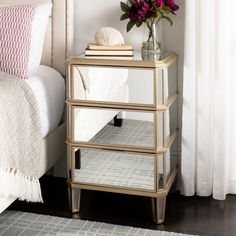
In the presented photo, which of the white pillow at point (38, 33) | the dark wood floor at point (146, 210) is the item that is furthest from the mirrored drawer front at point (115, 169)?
the white pillow at point (38, 33)

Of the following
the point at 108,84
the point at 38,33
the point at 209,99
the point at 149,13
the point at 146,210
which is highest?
the point at 149,13

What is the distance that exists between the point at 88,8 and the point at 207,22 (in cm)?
73

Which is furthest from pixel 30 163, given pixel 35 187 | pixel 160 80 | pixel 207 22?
pixel 207 22

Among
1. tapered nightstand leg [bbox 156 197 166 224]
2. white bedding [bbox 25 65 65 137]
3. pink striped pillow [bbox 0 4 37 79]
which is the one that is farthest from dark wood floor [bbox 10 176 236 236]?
pink striped pillow [bbox 0 4 37 79]

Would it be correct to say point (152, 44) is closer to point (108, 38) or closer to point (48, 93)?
point (108, 38)

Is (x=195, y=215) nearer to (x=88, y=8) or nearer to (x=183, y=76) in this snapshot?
(x=183, y=76)

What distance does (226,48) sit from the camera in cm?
265

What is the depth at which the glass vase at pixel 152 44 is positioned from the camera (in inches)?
105

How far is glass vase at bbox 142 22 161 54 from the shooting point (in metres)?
2.66

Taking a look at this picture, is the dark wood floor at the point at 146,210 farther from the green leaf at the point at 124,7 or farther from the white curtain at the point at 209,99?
the green leaf at the point at 124,7

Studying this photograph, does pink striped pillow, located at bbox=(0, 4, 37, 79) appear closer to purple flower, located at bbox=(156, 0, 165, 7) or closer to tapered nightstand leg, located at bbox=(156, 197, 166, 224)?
purple flower, located at bbox=(156, 0, 165, 7)

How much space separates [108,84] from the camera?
8.32ft

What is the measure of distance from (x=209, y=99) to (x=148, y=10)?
58 centimetres

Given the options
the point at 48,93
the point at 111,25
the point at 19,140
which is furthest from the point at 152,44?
the point at 19,140
